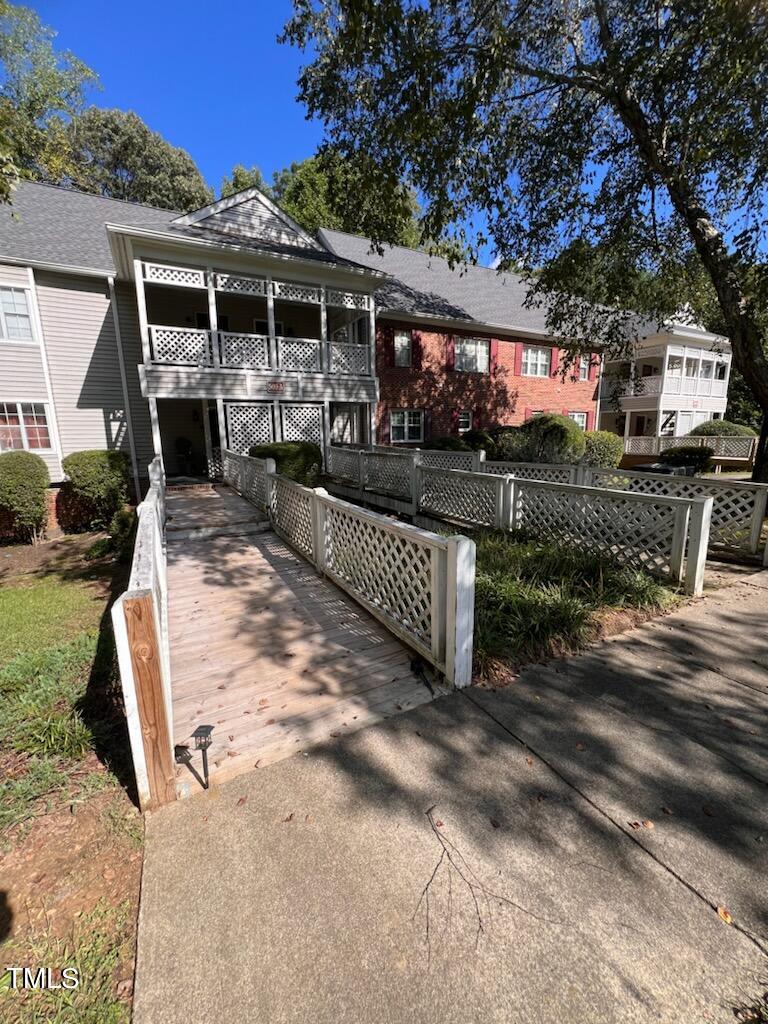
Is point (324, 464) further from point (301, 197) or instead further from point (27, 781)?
point (301, 197)

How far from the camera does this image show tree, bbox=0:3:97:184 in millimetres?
19109

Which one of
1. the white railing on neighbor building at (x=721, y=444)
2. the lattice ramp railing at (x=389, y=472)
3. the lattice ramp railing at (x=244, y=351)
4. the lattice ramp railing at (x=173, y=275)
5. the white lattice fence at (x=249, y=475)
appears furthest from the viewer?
the white railing on neighbor building at (x=721, y=444)

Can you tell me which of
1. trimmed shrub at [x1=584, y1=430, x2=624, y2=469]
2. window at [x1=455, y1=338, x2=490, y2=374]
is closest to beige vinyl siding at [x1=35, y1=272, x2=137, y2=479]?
window at [x1=455, y1=338, x2=490, y2=374]

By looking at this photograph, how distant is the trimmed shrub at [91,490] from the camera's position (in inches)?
440

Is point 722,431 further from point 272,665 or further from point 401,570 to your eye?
point 272,665

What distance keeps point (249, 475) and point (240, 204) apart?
8979 millimetres

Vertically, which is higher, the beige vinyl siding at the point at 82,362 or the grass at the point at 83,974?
the beige vinyl siding at the point at 82,362

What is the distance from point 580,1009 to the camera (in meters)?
1.56

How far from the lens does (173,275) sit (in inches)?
450

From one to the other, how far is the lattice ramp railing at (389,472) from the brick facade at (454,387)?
558cm

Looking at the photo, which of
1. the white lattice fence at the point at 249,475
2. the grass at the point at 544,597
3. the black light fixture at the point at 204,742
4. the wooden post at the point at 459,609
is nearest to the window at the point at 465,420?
the white lattice fence at the point at 249,475

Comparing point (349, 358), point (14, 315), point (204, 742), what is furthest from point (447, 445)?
point (204, 742)

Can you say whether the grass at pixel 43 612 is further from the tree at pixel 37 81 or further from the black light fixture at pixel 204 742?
the tree at pixel 37 81

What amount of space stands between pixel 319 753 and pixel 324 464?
1206 cm
